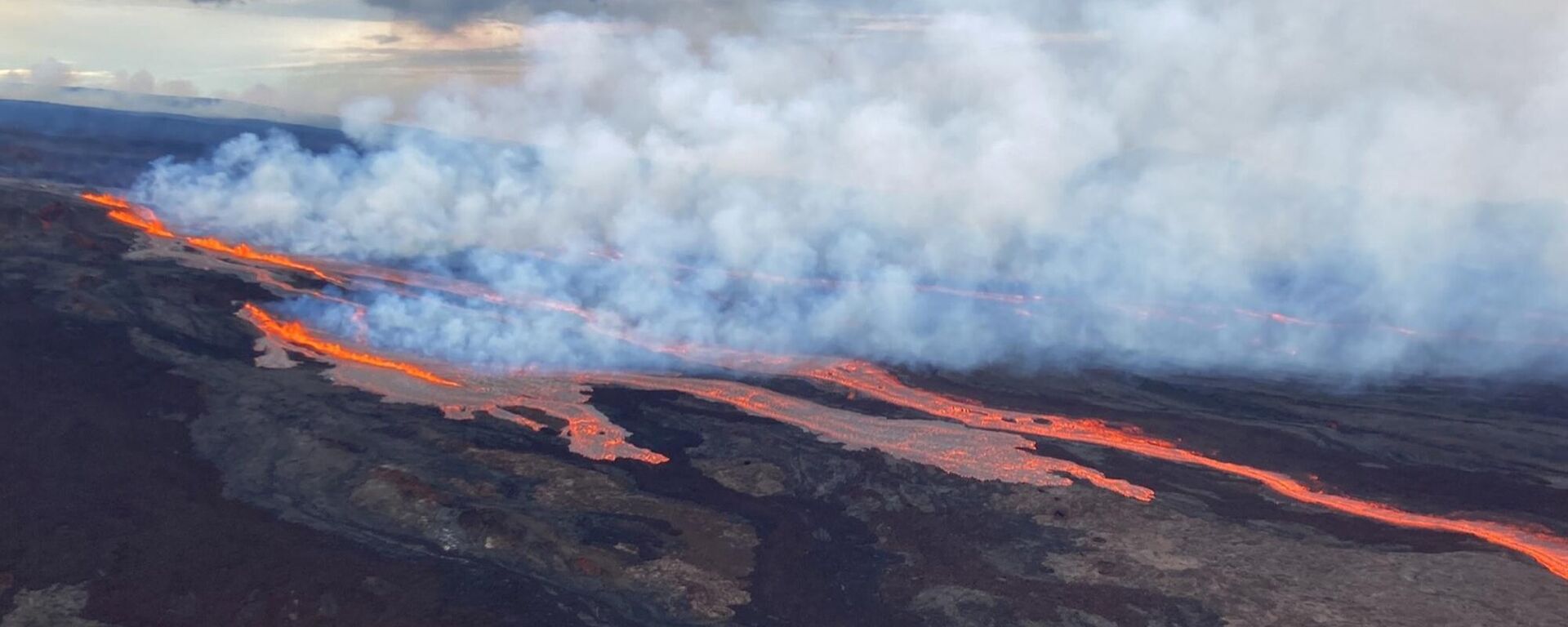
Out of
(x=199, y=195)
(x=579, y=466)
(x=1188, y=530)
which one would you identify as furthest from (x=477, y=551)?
(x=199, y=195)

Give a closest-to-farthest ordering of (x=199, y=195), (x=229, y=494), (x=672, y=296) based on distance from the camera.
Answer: (x=229, y=494), (x=672, y=296), (x=199, y=195)

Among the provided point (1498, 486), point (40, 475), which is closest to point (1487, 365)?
point (1498, 486)

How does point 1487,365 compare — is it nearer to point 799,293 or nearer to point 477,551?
point 799,293

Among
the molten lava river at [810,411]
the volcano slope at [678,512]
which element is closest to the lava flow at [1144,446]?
the molten lava river at [810,411]

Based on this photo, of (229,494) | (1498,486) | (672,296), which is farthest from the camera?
(672,296)

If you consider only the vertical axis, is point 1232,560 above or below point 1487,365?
below

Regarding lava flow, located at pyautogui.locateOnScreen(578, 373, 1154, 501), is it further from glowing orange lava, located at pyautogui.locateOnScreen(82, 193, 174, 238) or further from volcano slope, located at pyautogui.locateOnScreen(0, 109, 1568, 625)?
glowing orange lava, located at pyautogui.locateOnScreen(82, 193, 174, 238)

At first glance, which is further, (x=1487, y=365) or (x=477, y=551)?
(x=1487, y=365)
